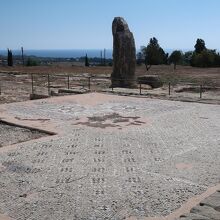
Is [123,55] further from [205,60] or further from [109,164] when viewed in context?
[205,60]

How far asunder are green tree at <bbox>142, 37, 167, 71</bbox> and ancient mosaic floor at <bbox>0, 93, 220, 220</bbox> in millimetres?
36336

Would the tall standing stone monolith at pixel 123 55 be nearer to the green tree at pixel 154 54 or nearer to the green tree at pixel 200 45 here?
A: the green tree at pixel 154 54

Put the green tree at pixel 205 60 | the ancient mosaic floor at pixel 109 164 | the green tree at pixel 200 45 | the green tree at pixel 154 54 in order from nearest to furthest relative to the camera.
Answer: the ancient mosaic floor at pixel 109 164 → the green tree at pixel 205 60 → the green tree at pixel 154 54 → the green tree at pixel 200 45

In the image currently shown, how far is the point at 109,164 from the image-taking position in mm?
Answer: 8844

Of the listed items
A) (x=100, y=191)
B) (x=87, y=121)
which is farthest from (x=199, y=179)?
(x=87, y=121)

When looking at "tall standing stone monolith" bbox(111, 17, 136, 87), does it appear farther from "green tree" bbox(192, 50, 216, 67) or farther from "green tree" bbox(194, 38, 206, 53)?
"green tree" bbox(194, 38, 206, 53)

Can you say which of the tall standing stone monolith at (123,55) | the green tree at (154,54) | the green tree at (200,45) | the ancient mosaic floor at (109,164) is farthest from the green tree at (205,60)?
Answer: the ancient mosaic floor at (109,164)

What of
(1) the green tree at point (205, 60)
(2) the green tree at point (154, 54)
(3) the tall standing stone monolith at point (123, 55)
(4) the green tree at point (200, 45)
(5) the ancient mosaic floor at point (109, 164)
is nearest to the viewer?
(5) the ancient mosaic floor at point (109, 164)

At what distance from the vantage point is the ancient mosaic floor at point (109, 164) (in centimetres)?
666

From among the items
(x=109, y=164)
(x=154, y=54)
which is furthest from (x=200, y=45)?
(x=109, y=164)

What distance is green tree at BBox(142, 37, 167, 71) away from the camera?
51875 millimetres

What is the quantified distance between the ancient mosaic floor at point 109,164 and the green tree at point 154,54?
36336 millimetres

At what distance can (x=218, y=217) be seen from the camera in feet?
16.3

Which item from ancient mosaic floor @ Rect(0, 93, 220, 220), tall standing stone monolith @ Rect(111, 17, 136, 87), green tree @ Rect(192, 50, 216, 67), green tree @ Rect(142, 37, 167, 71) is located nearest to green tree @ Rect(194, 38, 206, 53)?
green tree @ Rect(142, 37, 167, 71)
